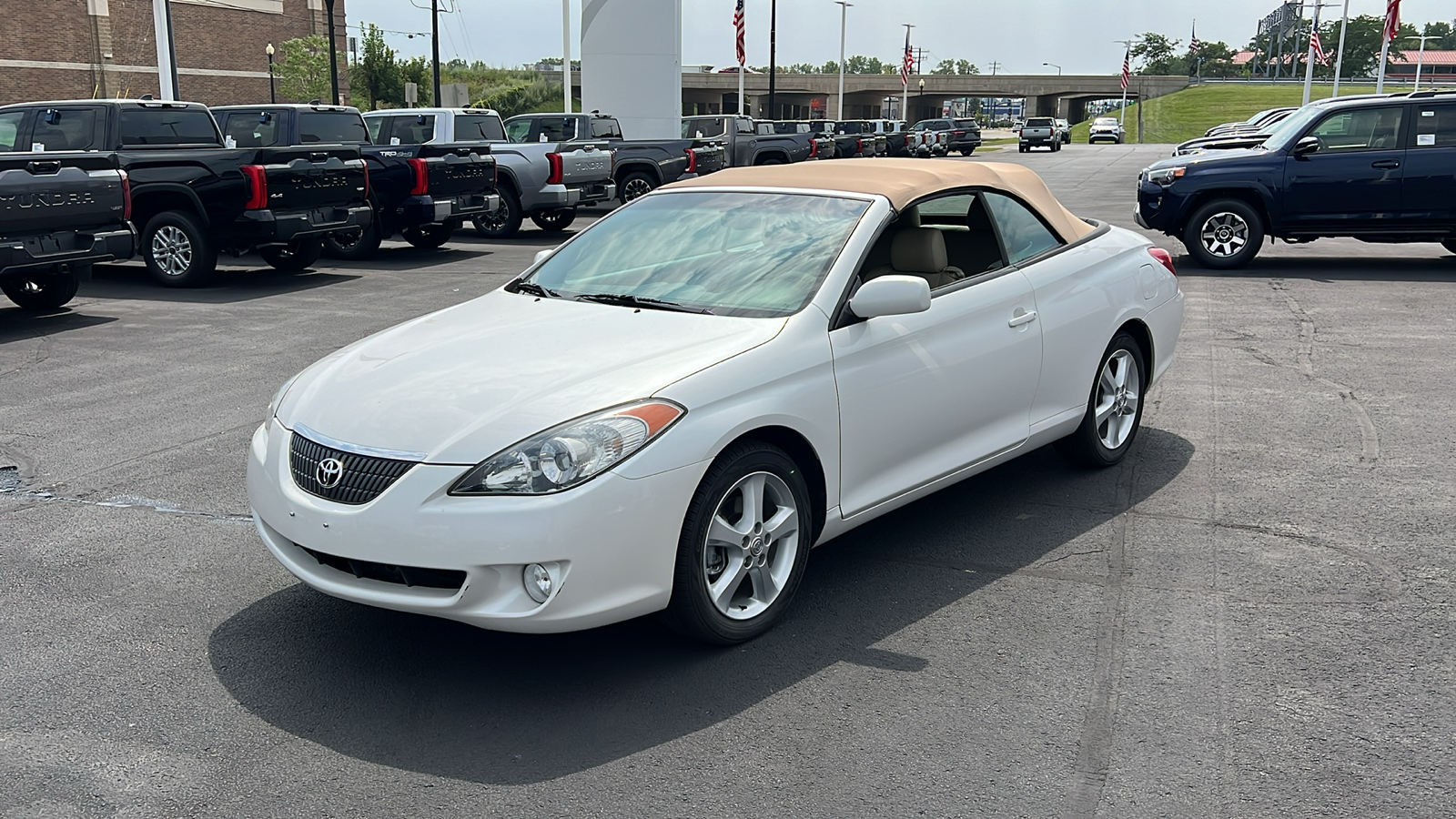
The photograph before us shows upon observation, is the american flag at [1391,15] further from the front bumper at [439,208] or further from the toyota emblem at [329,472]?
the toyota emblem at [329,472]

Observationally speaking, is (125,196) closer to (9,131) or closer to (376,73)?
(9,131)

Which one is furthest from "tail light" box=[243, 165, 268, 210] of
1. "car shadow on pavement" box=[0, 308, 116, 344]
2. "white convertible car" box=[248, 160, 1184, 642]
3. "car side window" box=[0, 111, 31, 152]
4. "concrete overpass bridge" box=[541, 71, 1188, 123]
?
"concrete overpass bridge" box=[541, 71, 1188, 123]

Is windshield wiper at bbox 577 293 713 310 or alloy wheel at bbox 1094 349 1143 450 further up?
windshield wiper at bbox 577 293 713 310

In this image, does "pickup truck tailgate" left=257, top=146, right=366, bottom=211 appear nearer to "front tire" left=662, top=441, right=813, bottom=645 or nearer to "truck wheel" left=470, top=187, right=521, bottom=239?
"truck wheel" left=470, top=187, right=521, bottom=239

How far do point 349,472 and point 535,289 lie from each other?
171cm

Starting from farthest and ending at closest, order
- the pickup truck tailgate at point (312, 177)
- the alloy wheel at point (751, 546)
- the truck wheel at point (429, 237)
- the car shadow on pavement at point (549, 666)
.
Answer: the truck wheel at point (429, 237)
the pickup truck tailgate at point (312, 177)
the alloy wheel at point (751, 546)
the car shadow on pavement at point (549, 666)

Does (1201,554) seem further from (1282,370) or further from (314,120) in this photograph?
(314,120)

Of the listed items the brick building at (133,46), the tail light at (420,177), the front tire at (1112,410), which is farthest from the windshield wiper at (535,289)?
the brick building at (133,46)

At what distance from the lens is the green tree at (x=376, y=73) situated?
75.9 m

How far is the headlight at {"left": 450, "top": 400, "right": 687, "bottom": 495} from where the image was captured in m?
3.79

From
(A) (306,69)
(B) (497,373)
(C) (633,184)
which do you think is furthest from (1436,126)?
(A) (306,69)

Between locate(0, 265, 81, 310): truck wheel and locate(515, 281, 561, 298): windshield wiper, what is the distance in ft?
26.5

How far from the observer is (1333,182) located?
46.6 ft

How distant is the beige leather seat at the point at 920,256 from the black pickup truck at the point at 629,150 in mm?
16376
